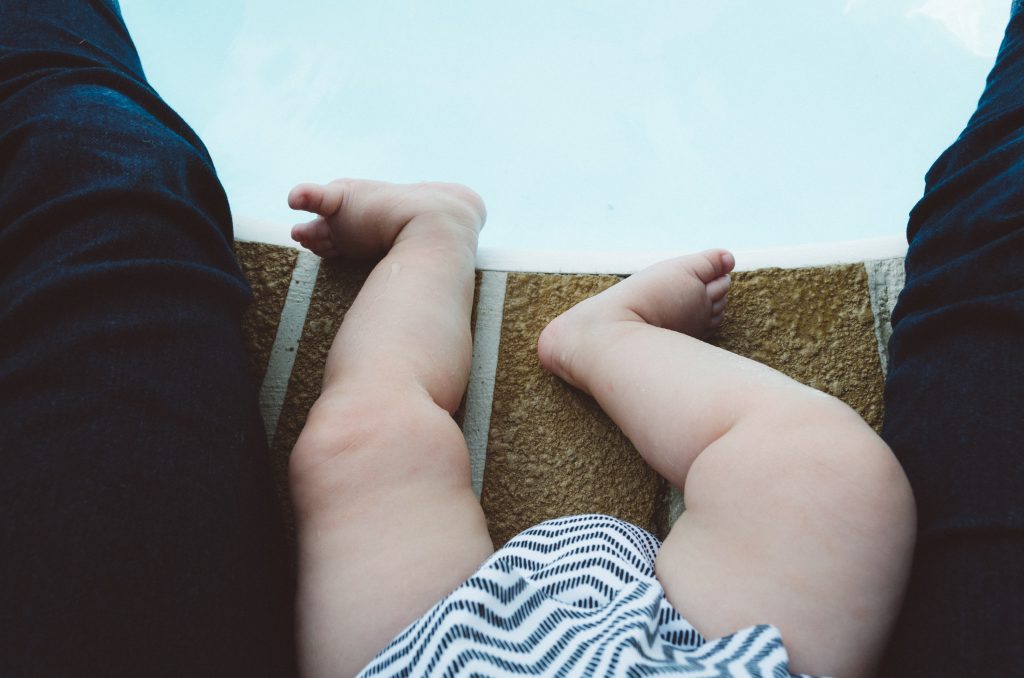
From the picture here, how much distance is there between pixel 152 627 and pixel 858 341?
1.69 ft

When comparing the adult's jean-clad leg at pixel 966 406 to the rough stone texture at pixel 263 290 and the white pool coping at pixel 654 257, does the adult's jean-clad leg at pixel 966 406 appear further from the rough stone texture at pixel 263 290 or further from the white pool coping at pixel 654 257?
the rough stone texture at pixel 263 290

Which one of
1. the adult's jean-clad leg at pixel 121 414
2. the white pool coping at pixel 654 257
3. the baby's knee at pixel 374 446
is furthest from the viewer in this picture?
the white pool coping at pixel 654 257

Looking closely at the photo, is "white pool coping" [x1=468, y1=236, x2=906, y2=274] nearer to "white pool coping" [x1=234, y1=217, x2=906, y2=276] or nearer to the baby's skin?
"white pool coping" [x1=234, y1=217, x2=906, y2=276]

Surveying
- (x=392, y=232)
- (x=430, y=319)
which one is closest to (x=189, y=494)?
(x=430, y=319)

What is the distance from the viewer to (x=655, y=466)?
441 mm

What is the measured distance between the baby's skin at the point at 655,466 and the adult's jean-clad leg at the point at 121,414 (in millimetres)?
40

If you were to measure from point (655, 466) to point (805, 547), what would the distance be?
0.14 meters

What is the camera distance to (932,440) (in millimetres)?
356

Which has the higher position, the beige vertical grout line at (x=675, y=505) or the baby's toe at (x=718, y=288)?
the baby's toe at (x=718, y=288)

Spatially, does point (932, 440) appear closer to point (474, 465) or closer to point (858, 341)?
point (858, 341)

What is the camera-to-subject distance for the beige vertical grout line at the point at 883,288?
543 millimetres

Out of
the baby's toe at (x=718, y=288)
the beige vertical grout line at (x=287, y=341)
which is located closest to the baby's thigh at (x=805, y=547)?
the baby's toe at (x=718, y=288)

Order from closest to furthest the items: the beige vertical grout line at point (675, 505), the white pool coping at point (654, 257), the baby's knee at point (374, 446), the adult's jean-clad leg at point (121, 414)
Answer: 1. the adult's jean-clad leg at point (121, 414)
2. the baby's knee at point (374, 446)
3. the beige vertical grout line at point (675, 505)
4. the white pool coping at point (654, 257)

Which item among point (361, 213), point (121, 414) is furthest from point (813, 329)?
point (121, 414)
